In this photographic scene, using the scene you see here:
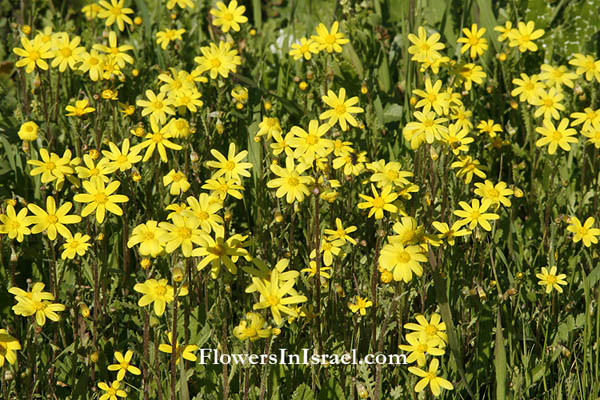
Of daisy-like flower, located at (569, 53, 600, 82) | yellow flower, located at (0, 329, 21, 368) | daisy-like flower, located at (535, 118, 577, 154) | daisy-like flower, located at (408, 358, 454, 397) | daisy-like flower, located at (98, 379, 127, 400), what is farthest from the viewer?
daisy-like flower, located at (569, 53, 600, 82)

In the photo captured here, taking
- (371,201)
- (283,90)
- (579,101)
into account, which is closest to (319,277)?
(371,201)

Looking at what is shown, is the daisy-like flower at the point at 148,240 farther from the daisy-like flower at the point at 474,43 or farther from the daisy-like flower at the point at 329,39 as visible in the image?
Result: the daisy-like flower at the point at 474,43

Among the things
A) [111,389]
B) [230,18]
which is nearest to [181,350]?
[111,389]

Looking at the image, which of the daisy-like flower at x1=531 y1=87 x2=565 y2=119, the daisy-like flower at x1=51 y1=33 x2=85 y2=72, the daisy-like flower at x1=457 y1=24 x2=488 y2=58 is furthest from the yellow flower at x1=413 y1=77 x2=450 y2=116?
the daisy-like flower at x1=51 y1=33 x2=85 y2=72

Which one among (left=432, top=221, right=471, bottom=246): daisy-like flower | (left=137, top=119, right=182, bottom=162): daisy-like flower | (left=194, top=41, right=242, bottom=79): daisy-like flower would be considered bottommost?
(left=432, top=221, right=471, bottom=246): daisy-like flower

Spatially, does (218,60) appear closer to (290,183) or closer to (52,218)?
(290,183)

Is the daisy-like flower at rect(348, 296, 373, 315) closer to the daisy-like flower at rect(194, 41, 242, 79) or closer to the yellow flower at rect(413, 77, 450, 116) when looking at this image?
the yellow flower at rect(413, 77, 450, 116)

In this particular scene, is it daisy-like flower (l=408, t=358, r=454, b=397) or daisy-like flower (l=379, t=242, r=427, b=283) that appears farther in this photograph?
daisy-like flower (l=408, t=358, r=454, b=397)
